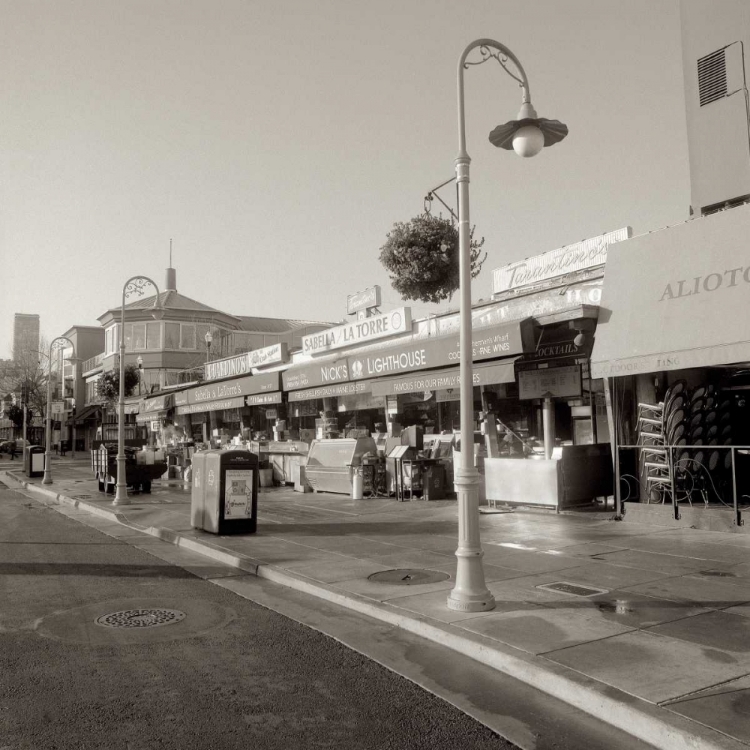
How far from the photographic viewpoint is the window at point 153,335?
4994 cm

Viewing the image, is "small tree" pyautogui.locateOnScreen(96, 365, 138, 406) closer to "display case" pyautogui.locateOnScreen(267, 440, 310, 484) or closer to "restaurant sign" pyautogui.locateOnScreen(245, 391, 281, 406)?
"restaurant sign" pyautogui.locateOnScreen(245, 391, 281, 406)

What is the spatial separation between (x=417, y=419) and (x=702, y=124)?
9.81 meters

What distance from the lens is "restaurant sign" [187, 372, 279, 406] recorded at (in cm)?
2149

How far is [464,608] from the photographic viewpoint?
21.2 ft

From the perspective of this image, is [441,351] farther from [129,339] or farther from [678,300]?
[129,339]

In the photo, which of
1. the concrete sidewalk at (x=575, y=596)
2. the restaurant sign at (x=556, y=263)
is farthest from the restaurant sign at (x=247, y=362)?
the concrete sidewalk at (x=575, y=596)

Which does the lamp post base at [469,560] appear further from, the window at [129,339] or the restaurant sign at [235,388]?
the window at [129,339]

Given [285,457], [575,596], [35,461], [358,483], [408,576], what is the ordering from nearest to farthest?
1. [575,596]
2. [408,576]
3. [358,483]
4. [285,457]
5. [35,461]

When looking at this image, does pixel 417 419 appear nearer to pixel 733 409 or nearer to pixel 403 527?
pixel 403 527

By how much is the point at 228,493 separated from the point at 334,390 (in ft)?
24.0

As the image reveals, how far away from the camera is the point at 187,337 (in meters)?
50.5

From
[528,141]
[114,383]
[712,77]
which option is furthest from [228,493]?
[114,383]

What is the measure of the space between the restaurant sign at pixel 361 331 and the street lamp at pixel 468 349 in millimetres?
10928

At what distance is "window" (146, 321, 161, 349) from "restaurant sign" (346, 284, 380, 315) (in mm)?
31748
